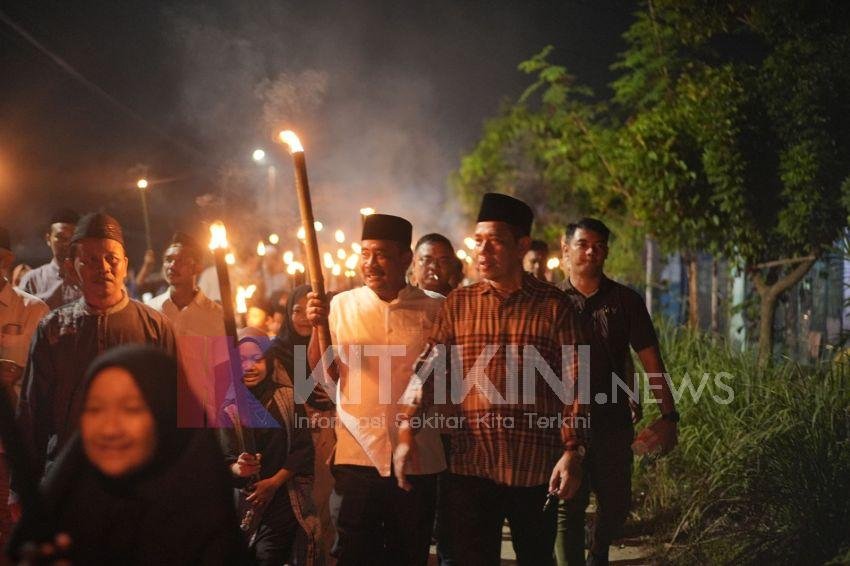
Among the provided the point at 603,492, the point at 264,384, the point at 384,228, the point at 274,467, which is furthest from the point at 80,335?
the point at 603,492

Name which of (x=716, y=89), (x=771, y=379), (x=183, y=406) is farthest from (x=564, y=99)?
(x=183, y=406)

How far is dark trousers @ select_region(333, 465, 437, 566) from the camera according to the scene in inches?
188

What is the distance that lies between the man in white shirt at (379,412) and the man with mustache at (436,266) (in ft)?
5.57

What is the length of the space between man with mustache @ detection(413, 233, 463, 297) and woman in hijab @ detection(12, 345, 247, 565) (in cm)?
385

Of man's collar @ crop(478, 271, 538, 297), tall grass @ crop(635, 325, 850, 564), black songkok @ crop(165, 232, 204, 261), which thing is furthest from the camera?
black songkok @ crop(165, 232, 204, 261)

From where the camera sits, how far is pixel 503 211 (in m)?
4.55

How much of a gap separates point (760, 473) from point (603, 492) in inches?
56.9

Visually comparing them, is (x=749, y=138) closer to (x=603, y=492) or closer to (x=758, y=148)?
(x=758, y=148)

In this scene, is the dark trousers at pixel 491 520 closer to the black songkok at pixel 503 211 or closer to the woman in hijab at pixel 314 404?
the woman in hijab at pixel 314 404

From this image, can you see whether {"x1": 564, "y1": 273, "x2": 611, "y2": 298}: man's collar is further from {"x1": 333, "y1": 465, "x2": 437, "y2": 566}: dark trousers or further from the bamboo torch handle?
the bamboo torch handle

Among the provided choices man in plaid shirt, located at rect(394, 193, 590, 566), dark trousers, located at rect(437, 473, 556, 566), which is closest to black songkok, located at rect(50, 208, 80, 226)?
man in plaid shirt, located at rect(394, 193, 590, 566)

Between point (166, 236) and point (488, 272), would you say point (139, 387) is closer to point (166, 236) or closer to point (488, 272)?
point (488, 272)

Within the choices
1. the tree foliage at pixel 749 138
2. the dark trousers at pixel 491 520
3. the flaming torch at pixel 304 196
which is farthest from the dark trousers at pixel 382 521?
the tree foliage at pixel 749 138

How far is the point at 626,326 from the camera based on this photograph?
18.2 feet
